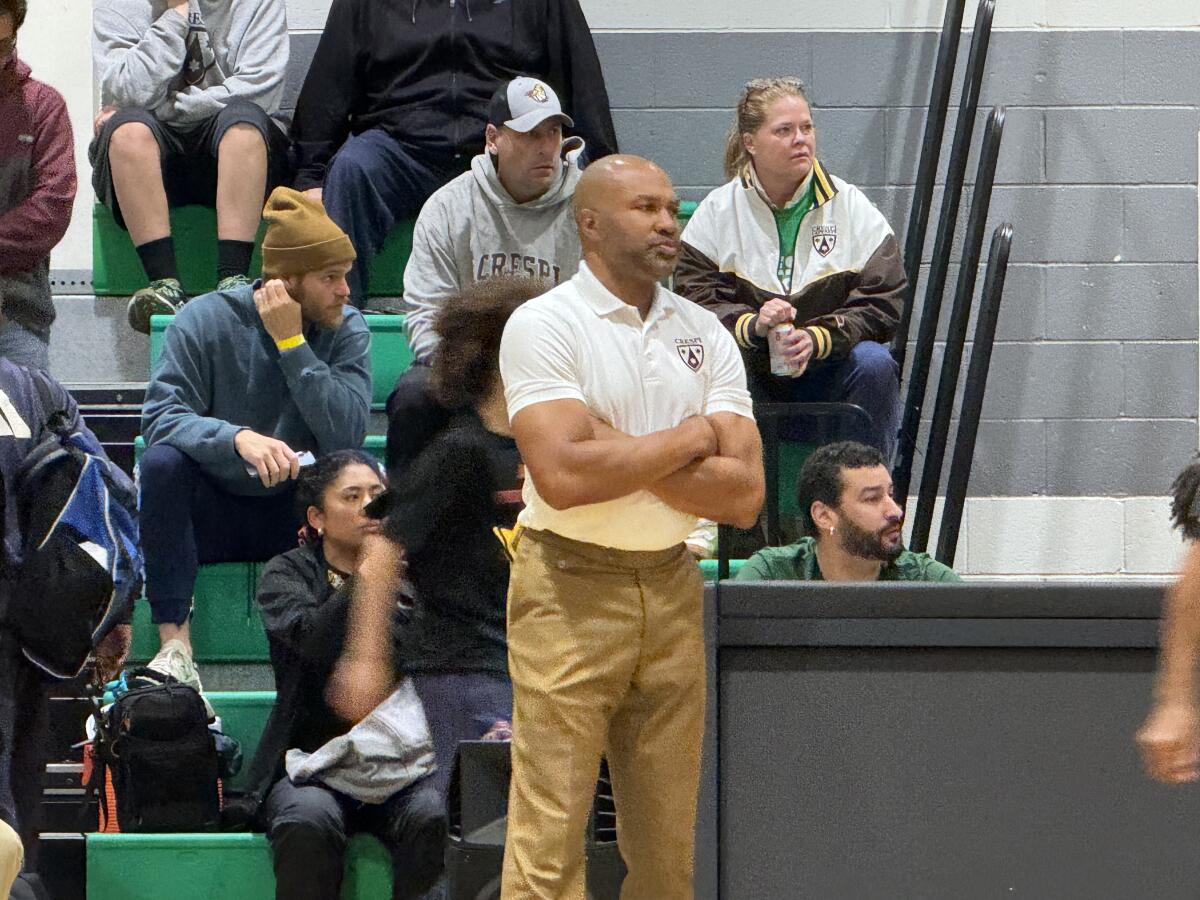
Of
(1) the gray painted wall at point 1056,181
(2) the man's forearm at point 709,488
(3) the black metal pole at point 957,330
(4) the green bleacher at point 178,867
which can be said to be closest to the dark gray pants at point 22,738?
(4) the green bleacher at point 178,867

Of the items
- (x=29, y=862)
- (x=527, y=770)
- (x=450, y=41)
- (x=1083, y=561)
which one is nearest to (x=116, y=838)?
(x=29, y=862)

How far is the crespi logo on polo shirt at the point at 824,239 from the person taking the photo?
4.69 m

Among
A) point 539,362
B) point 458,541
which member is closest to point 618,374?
point 539,362

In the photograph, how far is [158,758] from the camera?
3846 mm

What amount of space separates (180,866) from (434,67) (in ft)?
8.41

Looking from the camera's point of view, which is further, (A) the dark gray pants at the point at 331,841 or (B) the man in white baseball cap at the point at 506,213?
(B) the man in white baseball cap at the point at 506,213

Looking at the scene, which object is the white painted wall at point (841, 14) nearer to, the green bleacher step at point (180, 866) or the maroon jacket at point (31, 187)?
the maroon jacket at point (31, 187)

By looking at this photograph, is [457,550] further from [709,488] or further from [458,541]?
[709,488]

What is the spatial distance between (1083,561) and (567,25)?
2232 mm

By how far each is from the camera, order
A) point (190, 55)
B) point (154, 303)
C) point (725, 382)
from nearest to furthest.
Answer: point (725, 382) < point (154, 303) < point (190, 55)

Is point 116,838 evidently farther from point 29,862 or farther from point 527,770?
point 527,770

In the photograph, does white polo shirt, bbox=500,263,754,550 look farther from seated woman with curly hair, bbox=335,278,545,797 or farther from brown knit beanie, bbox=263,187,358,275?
brown knit beanie, bbox=263,187,358,275

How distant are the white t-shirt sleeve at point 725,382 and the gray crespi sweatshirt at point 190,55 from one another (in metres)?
2.70

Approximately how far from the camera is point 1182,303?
554cm
